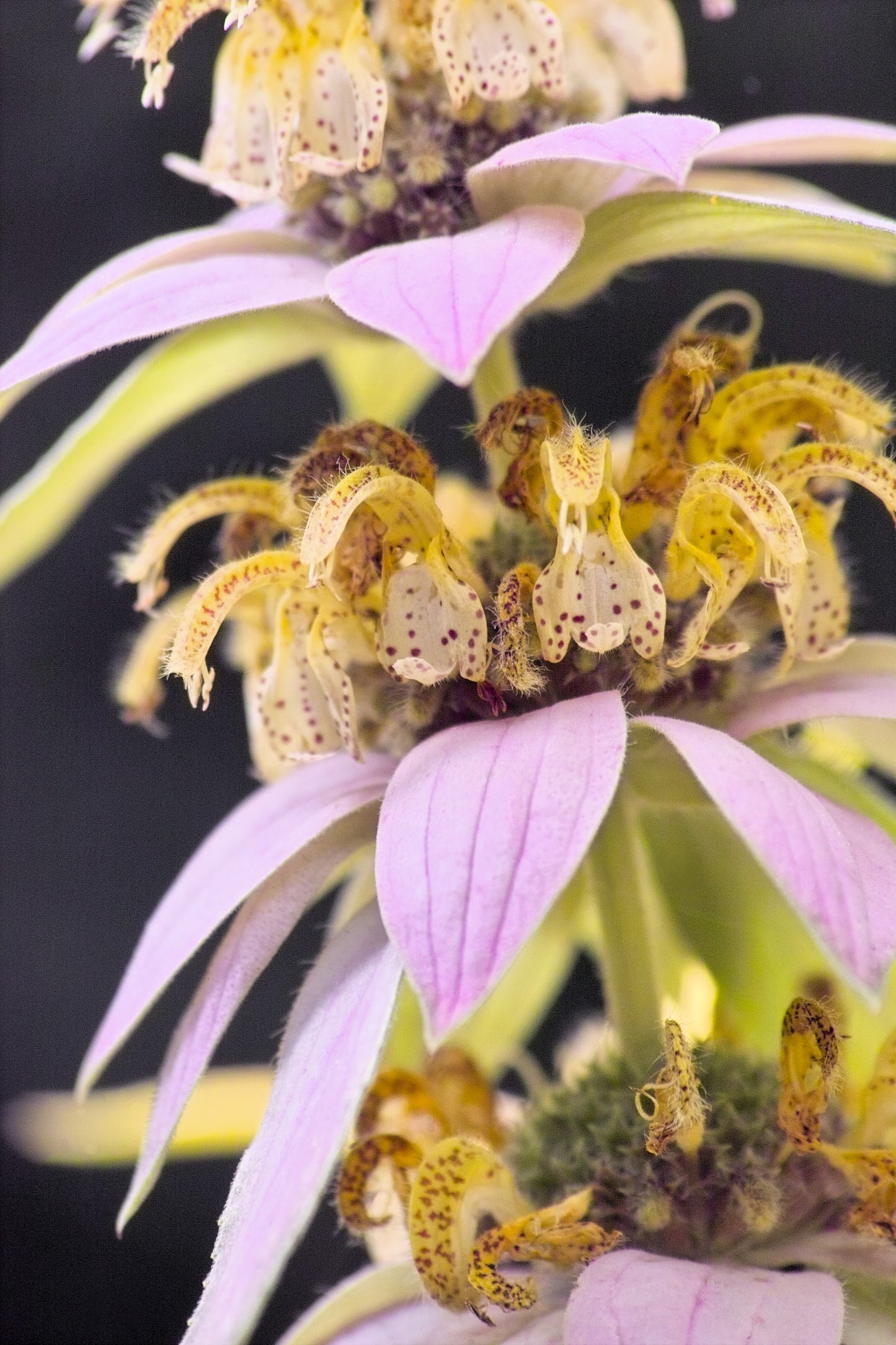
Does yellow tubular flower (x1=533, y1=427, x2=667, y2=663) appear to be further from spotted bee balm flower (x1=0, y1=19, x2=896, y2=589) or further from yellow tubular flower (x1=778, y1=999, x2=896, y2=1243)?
yellow tubular flower (x1=778, y1=999, x2=896, y2=1243)

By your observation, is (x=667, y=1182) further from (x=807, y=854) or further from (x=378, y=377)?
(x=378, y=377)

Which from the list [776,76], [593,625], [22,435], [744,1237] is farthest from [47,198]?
[744,1237]

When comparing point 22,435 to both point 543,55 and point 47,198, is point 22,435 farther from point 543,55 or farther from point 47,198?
point 543,55

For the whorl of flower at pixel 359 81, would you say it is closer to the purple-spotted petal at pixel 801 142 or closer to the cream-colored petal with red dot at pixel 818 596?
the purple-spotted petal at pixel 801 142

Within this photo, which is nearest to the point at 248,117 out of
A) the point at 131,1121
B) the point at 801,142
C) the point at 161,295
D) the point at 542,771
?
the point at 161,295

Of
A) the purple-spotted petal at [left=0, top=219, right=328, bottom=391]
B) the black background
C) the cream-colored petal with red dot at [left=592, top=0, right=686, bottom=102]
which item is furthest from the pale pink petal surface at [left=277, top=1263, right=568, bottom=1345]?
the black background

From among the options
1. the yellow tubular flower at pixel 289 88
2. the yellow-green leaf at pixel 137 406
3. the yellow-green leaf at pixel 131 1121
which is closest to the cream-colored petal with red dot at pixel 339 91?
the yellow tubular flower at pixel 289 88
